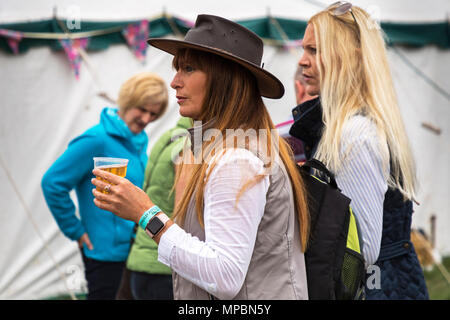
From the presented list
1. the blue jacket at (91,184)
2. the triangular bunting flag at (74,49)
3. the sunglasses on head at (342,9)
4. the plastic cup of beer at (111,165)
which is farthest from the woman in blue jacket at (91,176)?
the triangular bunting flag at (74,49)

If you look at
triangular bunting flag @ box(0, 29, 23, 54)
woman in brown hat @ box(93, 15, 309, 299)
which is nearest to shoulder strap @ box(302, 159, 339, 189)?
woman in brown hat @ box(93, 15, 309, 299)

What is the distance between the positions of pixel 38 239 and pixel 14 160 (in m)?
0.62

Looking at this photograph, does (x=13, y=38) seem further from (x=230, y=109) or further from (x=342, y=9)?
(x=230, y=109)

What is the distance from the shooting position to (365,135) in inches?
63.1

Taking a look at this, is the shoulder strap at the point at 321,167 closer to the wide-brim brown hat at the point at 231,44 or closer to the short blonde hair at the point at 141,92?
the wide-brim brown hat at the point at 231,44

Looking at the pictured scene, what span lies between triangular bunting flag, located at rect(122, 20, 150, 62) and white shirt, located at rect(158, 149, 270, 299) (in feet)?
9.44

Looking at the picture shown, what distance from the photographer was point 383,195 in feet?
5.31

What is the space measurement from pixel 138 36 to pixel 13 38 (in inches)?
34.4

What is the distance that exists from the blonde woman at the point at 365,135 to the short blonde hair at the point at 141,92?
1074 mm

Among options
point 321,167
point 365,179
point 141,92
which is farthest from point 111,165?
point 141,92

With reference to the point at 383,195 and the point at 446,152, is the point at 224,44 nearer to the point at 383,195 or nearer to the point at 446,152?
the point at 383,195
